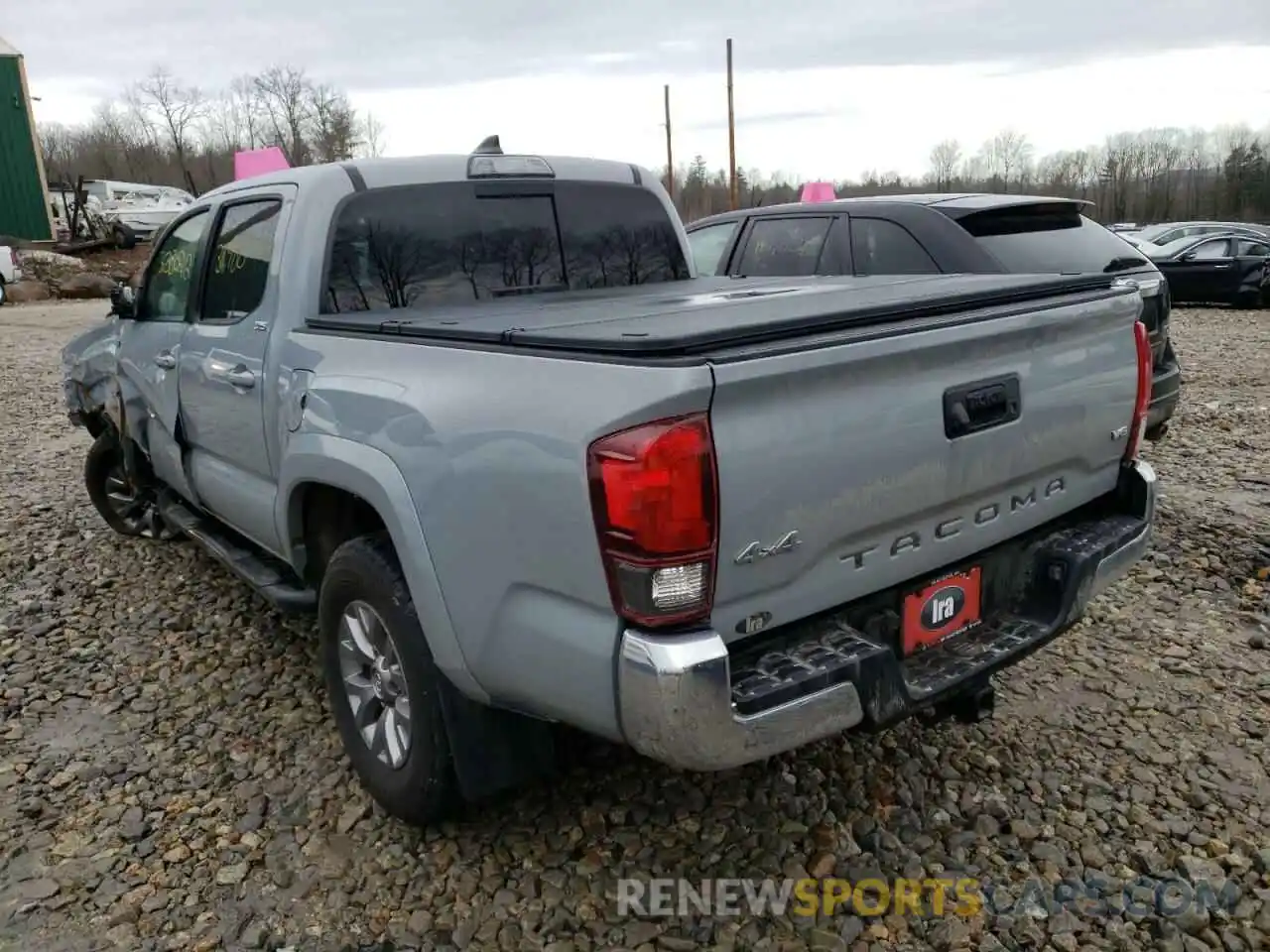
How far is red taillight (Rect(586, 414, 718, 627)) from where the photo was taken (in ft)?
6.28

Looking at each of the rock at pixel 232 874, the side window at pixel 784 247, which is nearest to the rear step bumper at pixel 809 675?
the rock at pixel 232 874

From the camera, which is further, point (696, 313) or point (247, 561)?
point (247, 561)

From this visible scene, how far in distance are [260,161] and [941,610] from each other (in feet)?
21.7

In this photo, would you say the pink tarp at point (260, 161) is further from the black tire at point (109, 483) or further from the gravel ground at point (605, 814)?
the gravel ground at point (605, 814)

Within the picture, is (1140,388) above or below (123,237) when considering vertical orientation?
below

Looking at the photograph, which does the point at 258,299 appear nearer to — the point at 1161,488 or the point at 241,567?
the point at 241,567

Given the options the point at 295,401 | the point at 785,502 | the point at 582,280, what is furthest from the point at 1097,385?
the point at 295,401

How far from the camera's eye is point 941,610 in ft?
8.32

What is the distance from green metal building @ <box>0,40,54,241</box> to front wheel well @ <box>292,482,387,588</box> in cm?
3284

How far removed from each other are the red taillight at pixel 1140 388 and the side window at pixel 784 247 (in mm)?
3293

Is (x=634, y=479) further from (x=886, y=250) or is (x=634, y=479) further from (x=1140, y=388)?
(x=886, y=250)

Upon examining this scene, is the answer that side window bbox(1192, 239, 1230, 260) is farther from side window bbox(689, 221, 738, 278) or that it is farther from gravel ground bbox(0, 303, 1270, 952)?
gravel ground bbox(0, 303, 1270, 952)

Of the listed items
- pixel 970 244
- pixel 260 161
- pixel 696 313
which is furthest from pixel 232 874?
pixel 260 161

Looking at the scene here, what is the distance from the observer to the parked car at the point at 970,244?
18.4 feet
